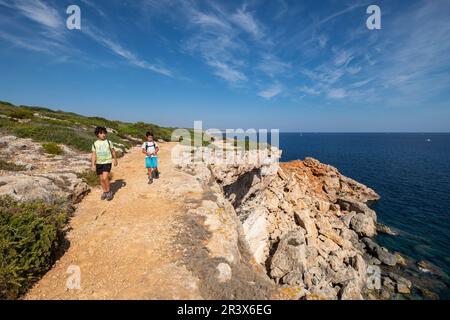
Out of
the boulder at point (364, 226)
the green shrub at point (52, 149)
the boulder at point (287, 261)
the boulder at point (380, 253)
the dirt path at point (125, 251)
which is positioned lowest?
the boulder at point (380, 253)

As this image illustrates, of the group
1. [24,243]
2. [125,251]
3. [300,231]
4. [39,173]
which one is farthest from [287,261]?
[39,173]

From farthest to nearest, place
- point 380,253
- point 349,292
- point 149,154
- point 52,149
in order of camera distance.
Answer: point 380,253, point 52,149, point 349,292, point 149,154

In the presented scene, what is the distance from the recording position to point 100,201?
9336 millimetres

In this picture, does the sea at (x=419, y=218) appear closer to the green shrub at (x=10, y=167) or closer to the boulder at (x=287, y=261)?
the boulder at (x=287, y=261)

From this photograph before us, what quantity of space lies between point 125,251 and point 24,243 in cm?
218

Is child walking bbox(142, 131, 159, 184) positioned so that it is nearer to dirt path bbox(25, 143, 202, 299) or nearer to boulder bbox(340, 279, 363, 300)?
dirt path bbox(25, 143, 202, 299)

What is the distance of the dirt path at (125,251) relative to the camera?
4.84 metres

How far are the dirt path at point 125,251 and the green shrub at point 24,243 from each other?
1.03 feet

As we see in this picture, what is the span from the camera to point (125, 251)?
20.2ft

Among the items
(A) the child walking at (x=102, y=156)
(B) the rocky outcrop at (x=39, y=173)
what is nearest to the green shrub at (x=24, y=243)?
(B) the rocky outcrop at (x=39, y=173)

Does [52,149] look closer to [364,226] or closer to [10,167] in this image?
[10,167]
